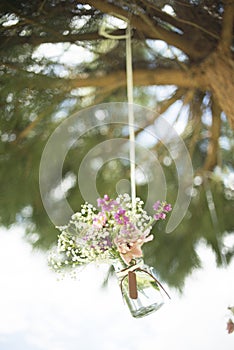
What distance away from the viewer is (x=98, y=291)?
93.0 inches

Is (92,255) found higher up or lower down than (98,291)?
lower down

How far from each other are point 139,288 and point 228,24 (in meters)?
0.82

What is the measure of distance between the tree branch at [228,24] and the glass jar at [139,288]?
0.73 m

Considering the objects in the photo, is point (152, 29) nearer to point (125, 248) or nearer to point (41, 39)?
point (41, 39)

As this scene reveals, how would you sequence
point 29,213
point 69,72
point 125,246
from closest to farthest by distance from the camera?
point 125,246 → point 69,72 → point 29,213

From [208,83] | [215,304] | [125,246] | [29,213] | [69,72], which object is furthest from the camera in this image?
[215,304]

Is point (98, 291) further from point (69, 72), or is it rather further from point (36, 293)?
point (69, 72)

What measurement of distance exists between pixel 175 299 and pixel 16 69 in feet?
3.59

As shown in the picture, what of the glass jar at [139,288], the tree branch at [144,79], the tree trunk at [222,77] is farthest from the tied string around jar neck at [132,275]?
the tree branch at [144,79]

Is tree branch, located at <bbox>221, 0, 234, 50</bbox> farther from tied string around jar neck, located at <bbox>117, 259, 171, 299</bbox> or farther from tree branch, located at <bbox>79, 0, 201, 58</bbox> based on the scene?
tied string around jar neck, located at <bbox>117, 259, 171, 299</bbox>

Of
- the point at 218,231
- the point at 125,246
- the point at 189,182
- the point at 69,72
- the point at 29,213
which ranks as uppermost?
the point at 69,72

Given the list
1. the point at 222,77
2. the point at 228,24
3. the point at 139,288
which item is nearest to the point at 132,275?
the point at 139,288

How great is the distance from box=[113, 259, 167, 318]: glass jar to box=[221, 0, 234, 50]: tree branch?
733mm

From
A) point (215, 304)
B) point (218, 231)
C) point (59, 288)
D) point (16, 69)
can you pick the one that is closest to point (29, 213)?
point (59, 288)
